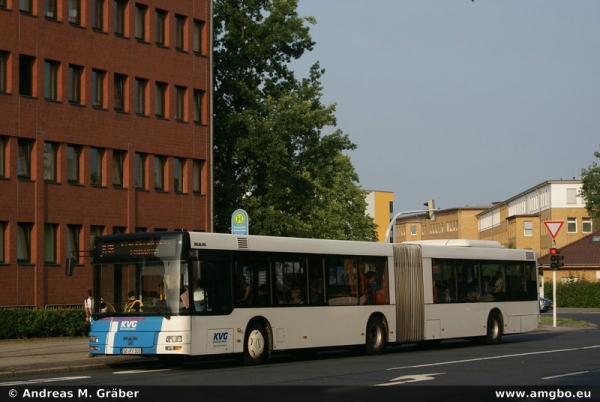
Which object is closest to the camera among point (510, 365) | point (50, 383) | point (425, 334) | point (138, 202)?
point (50, 383)

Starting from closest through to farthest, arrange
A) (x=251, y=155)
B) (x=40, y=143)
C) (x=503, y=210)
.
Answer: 1. (x=40, y=143)
2. (x=251, y=155)
3. (x=503, y=210)

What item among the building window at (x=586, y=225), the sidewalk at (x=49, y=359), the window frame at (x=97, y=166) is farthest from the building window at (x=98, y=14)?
the building window at (x=586, y=225)

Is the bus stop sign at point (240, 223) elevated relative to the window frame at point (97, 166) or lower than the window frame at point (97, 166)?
lower

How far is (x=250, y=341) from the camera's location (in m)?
22.9

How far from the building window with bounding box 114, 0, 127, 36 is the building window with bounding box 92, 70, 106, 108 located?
208cm

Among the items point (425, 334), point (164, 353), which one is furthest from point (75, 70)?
point (164, 353)

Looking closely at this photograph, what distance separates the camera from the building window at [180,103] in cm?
5081

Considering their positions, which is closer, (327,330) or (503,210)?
(327,330)

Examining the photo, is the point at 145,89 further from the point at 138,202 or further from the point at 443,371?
the point at 443,371

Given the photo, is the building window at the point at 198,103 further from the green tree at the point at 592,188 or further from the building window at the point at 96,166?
the green tree at the point at 592,188

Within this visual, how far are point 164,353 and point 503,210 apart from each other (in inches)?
5323

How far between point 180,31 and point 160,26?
56.8 inches

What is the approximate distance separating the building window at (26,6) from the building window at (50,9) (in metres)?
0.72

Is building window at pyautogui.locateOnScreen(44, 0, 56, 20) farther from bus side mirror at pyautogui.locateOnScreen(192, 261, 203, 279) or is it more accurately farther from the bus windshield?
bus side mirror at pyautogui.locateOnScreen(192, 261, 203, 279)
